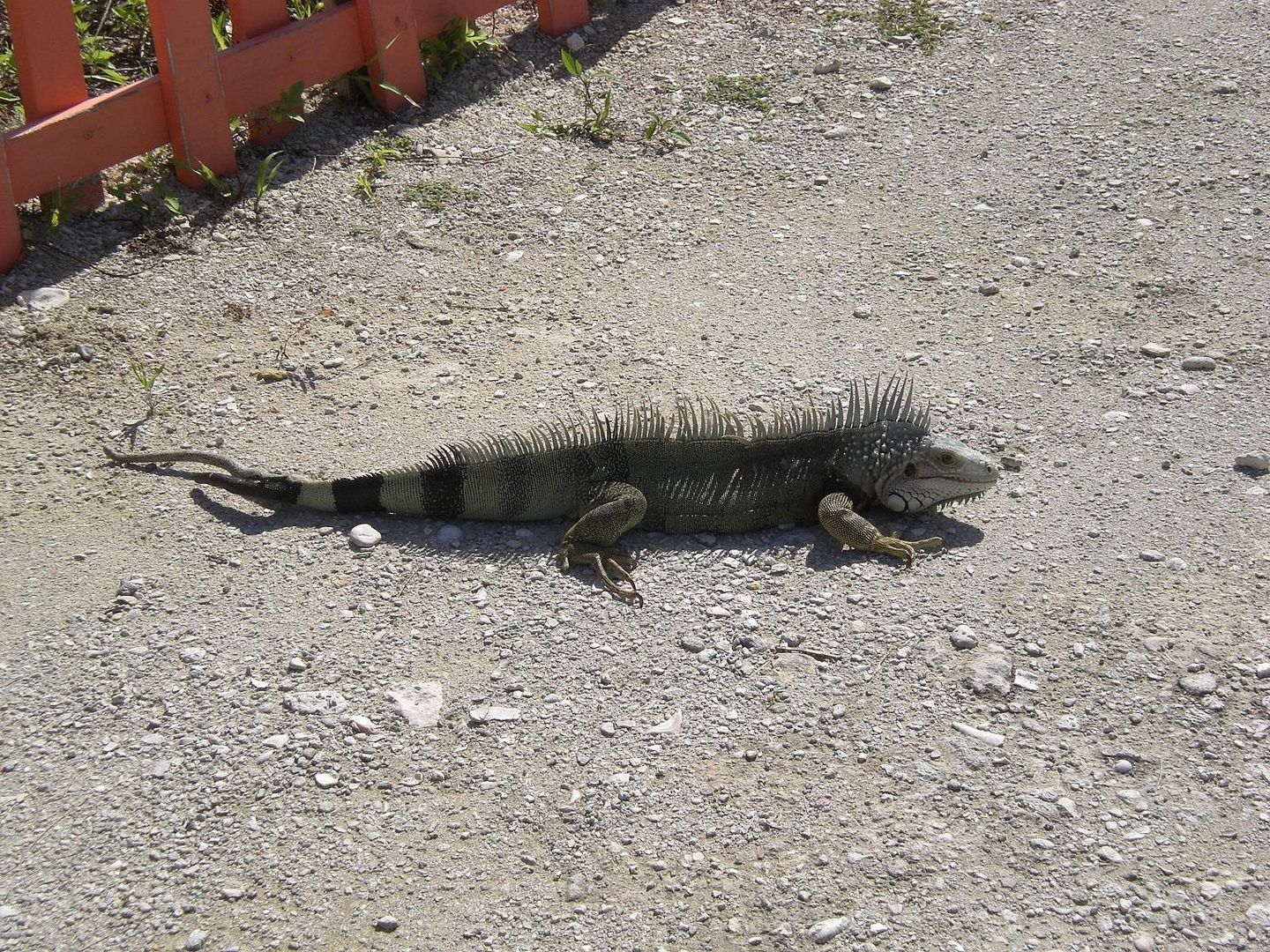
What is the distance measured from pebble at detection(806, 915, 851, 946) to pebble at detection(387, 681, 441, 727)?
142 cm

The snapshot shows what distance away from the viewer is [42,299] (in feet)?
20.3

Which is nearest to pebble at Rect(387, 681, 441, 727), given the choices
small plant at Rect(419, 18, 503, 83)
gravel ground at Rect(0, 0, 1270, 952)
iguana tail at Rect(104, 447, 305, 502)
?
gravel ground at Rect(0, 0, 1270, 952)

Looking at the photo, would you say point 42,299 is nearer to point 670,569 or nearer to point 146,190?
point 146,190

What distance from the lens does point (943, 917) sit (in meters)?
3.60

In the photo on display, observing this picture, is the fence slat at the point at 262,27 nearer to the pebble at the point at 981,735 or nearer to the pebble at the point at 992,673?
the pebble at the point at 992,673

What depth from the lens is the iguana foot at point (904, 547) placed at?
4949 mm

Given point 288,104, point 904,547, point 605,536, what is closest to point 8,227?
point 288,104

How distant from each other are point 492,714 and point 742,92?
503cm

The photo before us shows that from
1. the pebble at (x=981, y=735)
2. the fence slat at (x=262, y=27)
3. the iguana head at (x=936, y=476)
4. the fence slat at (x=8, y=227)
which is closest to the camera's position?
the pebble at (x=981, y=735)

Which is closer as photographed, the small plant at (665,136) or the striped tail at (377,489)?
the striped tail at (377,489)

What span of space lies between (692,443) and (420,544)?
116 centimetres

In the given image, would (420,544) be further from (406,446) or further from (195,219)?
(195,219)

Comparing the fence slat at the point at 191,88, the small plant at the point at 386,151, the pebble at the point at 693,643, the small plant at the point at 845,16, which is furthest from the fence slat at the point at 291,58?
the pebble at the point at 693,643

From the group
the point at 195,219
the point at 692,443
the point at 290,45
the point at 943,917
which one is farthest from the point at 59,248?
the point at 943,917
